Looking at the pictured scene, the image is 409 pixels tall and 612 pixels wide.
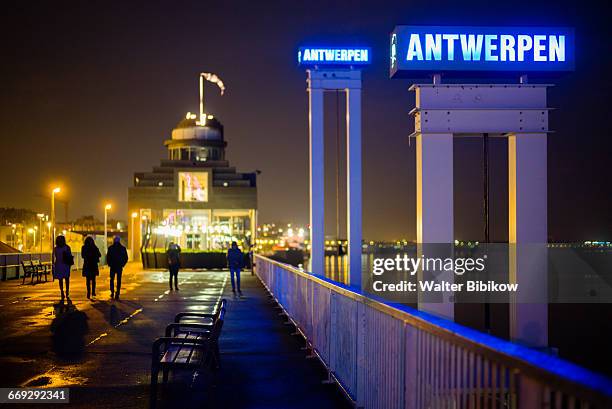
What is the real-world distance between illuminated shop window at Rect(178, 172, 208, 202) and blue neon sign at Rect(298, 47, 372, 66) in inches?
2144

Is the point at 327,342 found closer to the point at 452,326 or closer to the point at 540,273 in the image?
the point at 452,326

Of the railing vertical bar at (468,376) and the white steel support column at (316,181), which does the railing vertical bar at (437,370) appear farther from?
the white steel support column at (316,181)

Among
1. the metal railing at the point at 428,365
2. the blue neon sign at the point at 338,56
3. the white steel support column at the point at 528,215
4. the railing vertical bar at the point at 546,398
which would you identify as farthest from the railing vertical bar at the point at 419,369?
the blue neon sign at the point at 338,56

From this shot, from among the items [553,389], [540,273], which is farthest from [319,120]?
[553,389]

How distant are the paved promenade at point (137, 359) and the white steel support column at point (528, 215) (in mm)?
5781

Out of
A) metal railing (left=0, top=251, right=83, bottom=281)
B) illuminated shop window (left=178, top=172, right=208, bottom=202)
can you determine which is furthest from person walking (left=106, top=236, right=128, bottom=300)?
illuminated shop window (left=178, top=172, right=208, bottom=202)

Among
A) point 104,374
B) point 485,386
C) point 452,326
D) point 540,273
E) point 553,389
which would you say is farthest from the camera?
point 540,273

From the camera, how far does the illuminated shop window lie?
266ft

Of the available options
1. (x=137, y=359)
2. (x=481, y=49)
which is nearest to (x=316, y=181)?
(x=481, y=49)

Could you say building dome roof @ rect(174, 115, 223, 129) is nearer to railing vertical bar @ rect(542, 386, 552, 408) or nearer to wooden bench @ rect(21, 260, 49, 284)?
wooden bench @ rect(21, 260, 49, 284)

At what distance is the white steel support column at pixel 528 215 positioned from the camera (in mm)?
17656

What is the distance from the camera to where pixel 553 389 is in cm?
352

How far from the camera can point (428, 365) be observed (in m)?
5.76

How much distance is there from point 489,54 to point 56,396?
43.9ft
